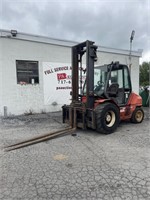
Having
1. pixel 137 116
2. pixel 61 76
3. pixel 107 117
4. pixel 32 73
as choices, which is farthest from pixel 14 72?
pixel 137 116

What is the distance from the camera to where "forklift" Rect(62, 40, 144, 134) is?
5.39m

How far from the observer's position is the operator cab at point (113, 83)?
5.94 metres

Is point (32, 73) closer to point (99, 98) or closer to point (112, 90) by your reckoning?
point (99, 98)

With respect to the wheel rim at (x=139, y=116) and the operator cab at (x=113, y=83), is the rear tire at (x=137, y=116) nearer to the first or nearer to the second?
the wheel rim at (x=139, y=116)

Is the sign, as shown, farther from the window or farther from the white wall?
the window

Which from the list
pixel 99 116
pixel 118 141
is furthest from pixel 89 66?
pixel 118 141

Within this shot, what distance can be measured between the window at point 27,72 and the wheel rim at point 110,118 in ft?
18.0

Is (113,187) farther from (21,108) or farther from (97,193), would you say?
(21,108)

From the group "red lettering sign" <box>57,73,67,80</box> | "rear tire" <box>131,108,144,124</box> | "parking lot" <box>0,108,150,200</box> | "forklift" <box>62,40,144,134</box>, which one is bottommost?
"parking lot" <box>0,108,150,200</box>

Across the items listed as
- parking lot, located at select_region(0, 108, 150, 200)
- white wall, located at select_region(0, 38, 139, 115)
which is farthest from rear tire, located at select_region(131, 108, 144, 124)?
white wall, located at select_region(0, 38, 139, 115)

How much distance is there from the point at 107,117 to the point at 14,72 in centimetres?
579

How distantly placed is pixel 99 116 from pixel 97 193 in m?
2.84

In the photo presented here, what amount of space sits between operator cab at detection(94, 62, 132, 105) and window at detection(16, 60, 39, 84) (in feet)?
14.5

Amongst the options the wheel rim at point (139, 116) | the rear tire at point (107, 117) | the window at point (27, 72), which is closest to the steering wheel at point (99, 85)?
the rear tire at point (107, 117)
